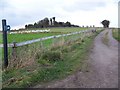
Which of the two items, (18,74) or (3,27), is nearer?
(18,74)

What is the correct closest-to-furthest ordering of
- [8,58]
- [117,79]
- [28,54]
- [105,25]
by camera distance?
1. [117,79]
2. [8,58]
3. [28,54]
4. [105,25]

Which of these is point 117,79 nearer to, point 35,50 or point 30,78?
point 30,78

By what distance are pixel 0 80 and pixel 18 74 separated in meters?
0.82

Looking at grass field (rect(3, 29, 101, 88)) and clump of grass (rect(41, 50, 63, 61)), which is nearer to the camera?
grass field (rect(3, 29, 101, 88))

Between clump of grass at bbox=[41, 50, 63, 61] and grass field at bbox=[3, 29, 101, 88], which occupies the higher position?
clump of grass at bbox=[41, 50, 63, 61]

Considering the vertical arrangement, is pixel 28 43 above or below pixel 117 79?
above

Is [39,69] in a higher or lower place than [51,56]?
lower

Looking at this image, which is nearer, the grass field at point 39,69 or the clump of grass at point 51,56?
the grass field at point 39,69

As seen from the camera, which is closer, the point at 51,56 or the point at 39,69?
the point at 39,69

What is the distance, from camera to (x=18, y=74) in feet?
31.2

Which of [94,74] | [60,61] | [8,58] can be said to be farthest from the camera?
[60,61]

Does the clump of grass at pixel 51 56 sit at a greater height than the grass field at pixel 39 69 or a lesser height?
greater

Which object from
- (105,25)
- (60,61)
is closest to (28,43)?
(60,61)

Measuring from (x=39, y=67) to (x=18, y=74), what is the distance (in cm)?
137
